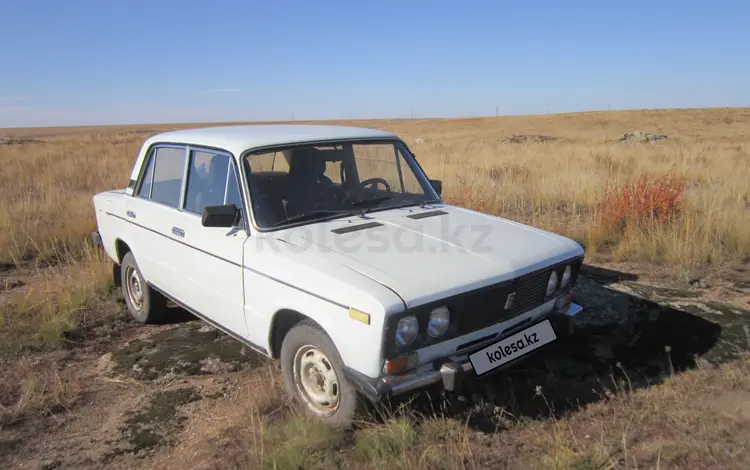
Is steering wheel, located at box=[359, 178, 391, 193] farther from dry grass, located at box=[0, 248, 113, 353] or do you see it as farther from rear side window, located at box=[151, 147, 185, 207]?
dry grass, located at box=[0, 248, 113, 353]

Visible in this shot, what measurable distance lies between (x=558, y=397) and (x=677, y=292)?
2.64 metres

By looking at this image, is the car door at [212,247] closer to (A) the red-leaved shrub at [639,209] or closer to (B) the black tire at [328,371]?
(B) the black tire at [328,371]

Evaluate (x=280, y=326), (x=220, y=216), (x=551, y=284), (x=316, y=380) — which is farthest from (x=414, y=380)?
(x=220, y=216)

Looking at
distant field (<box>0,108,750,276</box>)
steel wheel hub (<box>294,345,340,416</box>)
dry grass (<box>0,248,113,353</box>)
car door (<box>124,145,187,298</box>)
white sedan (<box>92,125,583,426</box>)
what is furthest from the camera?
distant field (<box>0,108,750,276</box>)

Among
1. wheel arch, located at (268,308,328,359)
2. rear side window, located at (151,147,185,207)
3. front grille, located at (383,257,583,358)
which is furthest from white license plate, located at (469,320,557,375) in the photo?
rear side window, located at (151,147,185,207)

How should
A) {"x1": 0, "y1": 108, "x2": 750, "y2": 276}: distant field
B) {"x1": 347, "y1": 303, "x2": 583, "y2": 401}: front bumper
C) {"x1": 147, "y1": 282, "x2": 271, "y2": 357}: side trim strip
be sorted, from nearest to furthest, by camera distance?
{"x1": 347, "y1": 303, "x2": 583, "y2": 401}: front bumper, {"x1": 147, "y1": 282, "x2": 271, "y2": 357}: side trim strip, {"x1": 0, "y1": 108, "x2": 750, "y2": 276}: distant field

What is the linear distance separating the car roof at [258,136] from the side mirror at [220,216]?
0.46 m

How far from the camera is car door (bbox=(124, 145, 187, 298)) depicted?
409cm

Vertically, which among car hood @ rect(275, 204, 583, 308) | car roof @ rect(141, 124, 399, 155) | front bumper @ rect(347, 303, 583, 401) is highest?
car roof @ rect(141, 124, 399, 155)

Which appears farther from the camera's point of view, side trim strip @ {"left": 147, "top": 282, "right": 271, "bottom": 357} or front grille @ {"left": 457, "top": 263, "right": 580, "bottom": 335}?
side trim strip @ {"left": 147, "top": 282, "right": 271, "bottom": 357}

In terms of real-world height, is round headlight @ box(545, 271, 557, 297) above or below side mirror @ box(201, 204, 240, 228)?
below

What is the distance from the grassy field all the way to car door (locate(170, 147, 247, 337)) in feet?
2.06

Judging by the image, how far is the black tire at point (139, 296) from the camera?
4719mm

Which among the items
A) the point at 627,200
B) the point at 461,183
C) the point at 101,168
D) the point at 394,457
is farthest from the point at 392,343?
the point at 101,168
